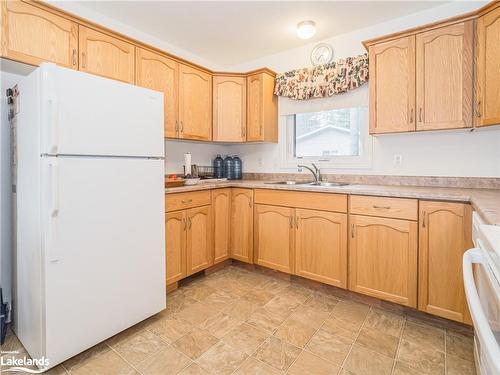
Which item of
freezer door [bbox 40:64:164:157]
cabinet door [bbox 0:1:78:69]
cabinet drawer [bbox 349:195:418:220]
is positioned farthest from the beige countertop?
cabinet door [bbox 0:1:78:69]

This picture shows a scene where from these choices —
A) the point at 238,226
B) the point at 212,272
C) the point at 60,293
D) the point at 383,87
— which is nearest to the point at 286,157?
the point at 238,226

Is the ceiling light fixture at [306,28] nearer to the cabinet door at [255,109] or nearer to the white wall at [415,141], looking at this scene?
the white wall at [415,141]

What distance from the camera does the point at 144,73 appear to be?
2316 mm

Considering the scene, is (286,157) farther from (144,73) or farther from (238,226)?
(144,73)

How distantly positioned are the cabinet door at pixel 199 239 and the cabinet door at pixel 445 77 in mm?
1950

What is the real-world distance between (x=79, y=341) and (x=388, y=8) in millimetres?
3247

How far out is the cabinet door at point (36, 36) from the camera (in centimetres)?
160

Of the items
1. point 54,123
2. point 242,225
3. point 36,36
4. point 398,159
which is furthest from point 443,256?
point 36,36

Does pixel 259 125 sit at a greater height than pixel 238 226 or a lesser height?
greater

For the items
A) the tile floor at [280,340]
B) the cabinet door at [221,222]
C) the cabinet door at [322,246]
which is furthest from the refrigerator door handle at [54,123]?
the cabinet door at [322,246]

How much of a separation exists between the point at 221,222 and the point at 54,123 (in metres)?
1.72

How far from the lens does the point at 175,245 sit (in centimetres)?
229

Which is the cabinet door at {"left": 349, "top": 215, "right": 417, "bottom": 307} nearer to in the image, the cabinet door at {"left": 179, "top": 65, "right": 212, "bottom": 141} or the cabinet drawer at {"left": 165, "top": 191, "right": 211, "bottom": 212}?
the cabinet drawer at {"left": 165, "top": 191, "right": 211, "bottom": 212}

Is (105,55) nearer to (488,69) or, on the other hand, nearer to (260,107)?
(260,107)
